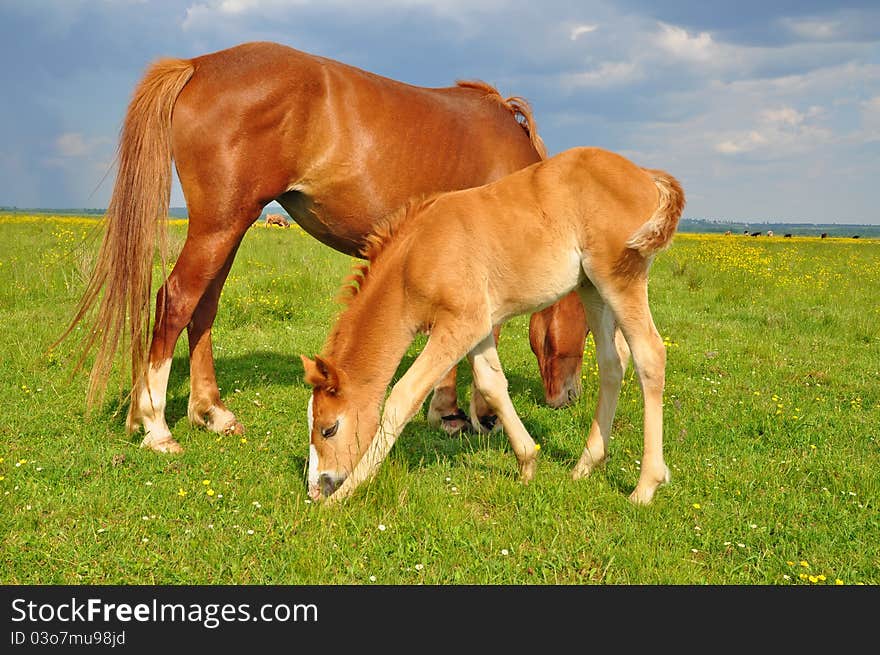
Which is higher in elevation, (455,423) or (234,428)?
(455,423)

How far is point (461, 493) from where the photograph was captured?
13.5 feet

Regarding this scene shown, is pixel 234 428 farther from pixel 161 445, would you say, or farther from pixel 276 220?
pixel 276 220

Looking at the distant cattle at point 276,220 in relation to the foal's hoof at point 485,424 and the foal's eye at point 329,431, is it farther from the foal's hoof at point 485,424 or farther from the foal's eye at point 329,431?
the foal's eye at point 329,431

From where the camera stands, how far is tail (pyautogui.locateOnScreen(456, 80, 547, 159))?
6059 mm

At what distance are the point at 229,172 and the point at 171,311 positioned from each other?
3.75 feet

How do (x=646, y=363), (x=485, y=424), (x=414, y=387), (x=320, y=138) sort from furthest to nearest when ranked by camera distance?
(x=485, y=424) → (x=320, y=138) → (x=646, y=363) → (x=414, y=387)

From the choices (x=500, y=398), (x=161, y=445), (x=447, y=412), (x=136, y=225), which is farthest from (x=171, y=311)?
(x=500, y=398)

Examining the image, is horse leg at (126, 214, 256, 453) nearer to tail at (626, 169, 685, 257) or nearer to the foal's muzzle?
the foal's muzzle

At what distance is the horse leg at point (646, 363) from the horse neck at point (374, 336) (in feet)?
4.29

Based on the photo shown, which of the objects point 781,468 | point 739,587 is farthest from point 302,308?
point 739,587

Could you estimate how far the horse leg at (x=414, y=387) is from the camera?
3.93 m

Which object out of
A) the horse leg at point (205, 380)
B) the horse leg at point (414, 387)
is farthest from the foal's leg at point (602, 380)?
the horse leg at point (205, 380)

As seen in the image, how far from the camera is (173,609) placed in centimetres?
291

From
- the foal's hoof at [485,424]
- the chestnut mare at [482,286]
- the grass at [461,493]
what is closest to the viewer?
the grass at [461,493]
